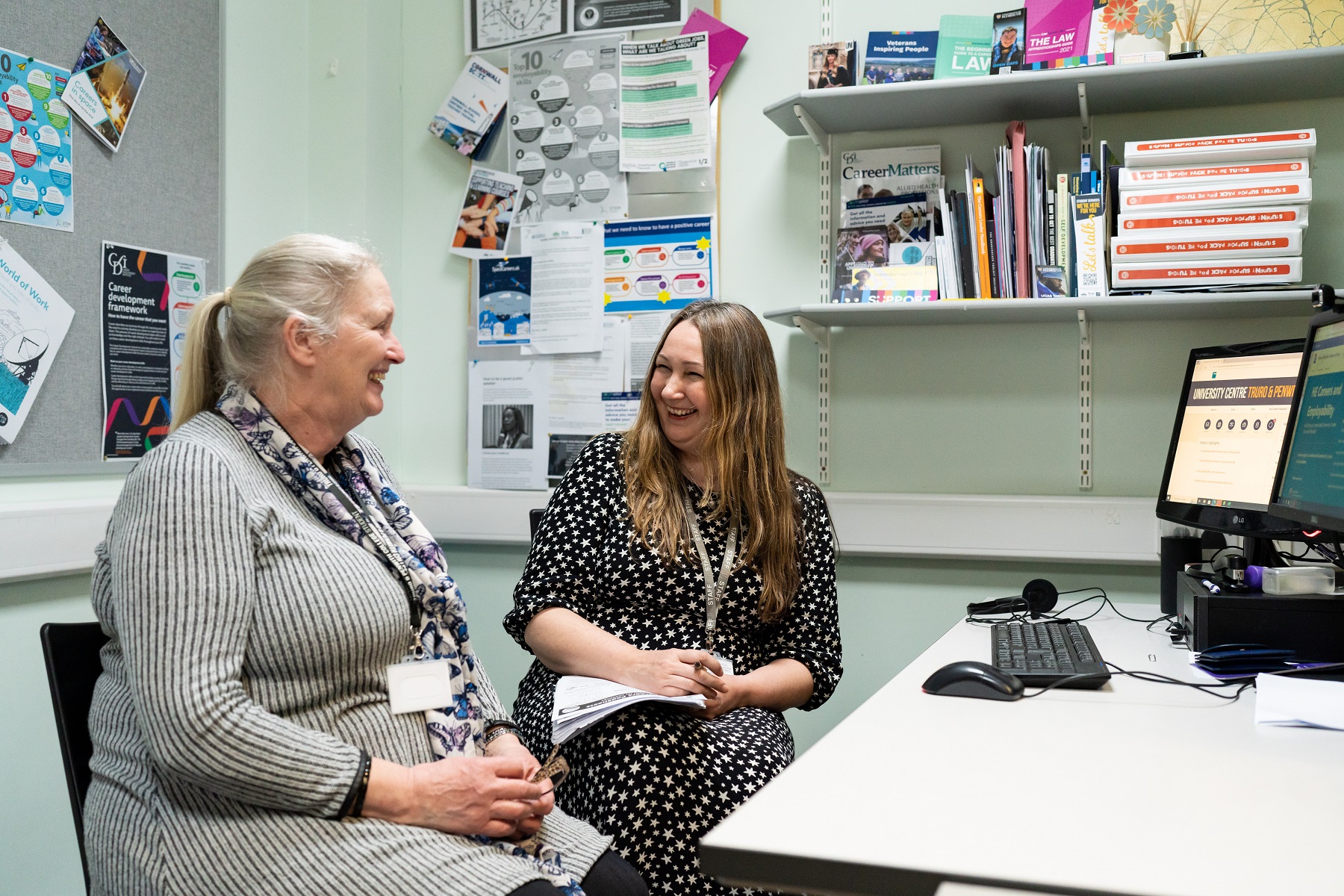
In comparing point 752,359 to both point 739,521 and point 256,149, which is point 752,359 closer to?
point 739,521

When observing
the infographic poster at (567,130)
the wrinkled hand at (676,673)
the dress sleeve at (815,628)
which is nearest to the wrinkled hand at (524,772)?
the wrinkled hand at (676,673)

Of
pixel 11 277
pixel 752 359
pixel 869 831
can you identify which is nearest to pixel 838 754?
pixel 869 831

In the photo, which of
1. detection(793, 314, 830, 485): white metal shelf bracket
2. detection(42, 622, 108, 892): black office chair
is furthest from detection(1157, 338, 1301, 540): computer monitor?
detection(42, 622, 108, 892): black office chair

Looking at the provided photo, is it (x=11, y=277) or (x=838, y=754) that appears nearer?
(x=838, y=754)

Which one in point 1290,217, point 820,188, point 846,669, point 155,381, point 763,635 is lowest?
point 846,669

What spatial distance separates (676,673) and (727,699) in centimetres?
14

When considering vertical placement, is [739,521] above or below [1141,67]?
below

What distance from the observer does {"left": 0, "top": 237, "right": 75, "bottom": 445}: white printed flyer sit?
6.35 ft

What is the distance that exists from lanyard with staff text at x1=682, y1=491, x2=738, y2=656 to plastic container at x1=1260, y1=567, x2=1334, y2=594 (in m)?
0.83

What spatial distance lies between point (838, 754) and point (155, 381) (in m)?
1.83

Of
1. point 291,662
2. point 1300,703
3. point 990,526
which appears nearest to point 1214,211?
point 990,526

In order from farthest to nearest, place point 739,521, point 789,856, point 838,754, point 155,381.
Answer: point 155,381
point 739,521
point 838,754
point 789,856

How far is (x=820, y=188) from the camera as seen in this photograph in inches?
104

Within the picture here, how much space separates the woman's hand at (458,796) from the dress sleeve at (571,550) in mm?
519
